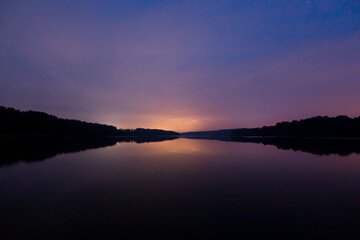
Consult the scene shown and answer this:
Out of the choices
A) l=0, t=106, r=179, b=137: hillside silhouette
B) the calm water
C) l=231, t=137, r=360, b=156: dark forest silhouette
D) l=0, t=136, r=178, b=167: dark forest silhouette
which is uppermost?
l=0, t=106, r=179, b=137: hillside silhouette

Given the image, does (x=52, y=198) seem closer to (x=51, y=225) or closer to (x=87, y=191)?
(x=87, y=191)

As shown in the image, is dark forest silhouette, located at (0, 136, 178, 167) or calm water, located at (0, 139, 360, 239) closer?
calm water, located at (0, 139, 360, 239)

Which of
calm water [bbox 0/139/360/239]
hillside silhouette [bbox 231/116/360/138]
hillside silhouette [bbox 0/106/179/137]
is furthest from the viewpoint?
hillside silhouette [bbox 231/116/360/138]

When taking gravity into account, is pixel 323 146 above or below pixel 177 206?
below

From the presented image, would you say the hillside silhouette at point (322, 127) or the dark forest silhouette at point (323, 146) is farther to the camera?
the hillside silhouette at point (322, 127)

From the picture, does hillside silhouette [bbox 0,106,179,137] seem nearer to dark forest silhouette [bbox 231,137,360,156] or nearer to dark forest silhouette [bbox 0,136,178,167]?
dark forest silhouette [bbox 0,136,178,167]

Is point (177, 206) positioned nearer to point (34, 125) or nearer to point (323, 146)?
point (323, 146)

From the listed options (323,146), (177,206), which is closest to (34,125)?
(177,206)

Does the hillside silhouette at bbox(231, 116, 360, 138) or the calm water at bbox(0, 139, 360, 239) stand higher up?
the hillside silhouette at bbox(231, 116, 360, 138)

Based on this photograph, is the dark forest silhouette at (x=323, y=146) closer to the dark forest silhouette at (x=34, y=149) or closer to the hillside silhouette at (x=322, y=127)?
the dark forest silhouette at (x=34, y=149)

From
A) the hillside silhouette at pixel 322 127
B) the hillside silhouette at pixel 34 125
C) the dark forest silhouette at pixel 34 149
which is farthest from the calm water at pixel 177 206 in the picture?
the hillside silhouette at pixel 322 127

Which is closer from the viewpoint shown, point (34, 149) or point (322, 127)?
point (34, 149)

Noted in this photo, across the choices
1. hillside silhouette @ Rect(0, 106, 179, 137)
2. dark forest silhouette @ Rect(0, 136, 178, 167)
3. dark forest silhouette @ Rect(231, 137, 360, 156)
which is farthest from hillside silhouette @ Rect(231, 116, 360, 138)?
hillside silhouette @ Rect(0, 106, 179, 137)

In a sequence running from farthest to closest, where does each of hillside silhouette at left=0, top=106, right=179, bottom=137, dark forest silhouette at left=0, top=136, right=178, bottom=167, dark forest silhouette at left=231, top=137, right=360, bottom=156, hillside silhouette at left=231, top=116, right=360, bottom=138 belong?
hillside silhouette at left=231, top=116, right=360, bottom=138
hillside silhouette at left=0, top=106, right=179, bottom=137
dark forest silhouette at left=231, top=137, right=360, bottom=156
dark forest silhouette at left=0, top=136, right=178, bottom=167
